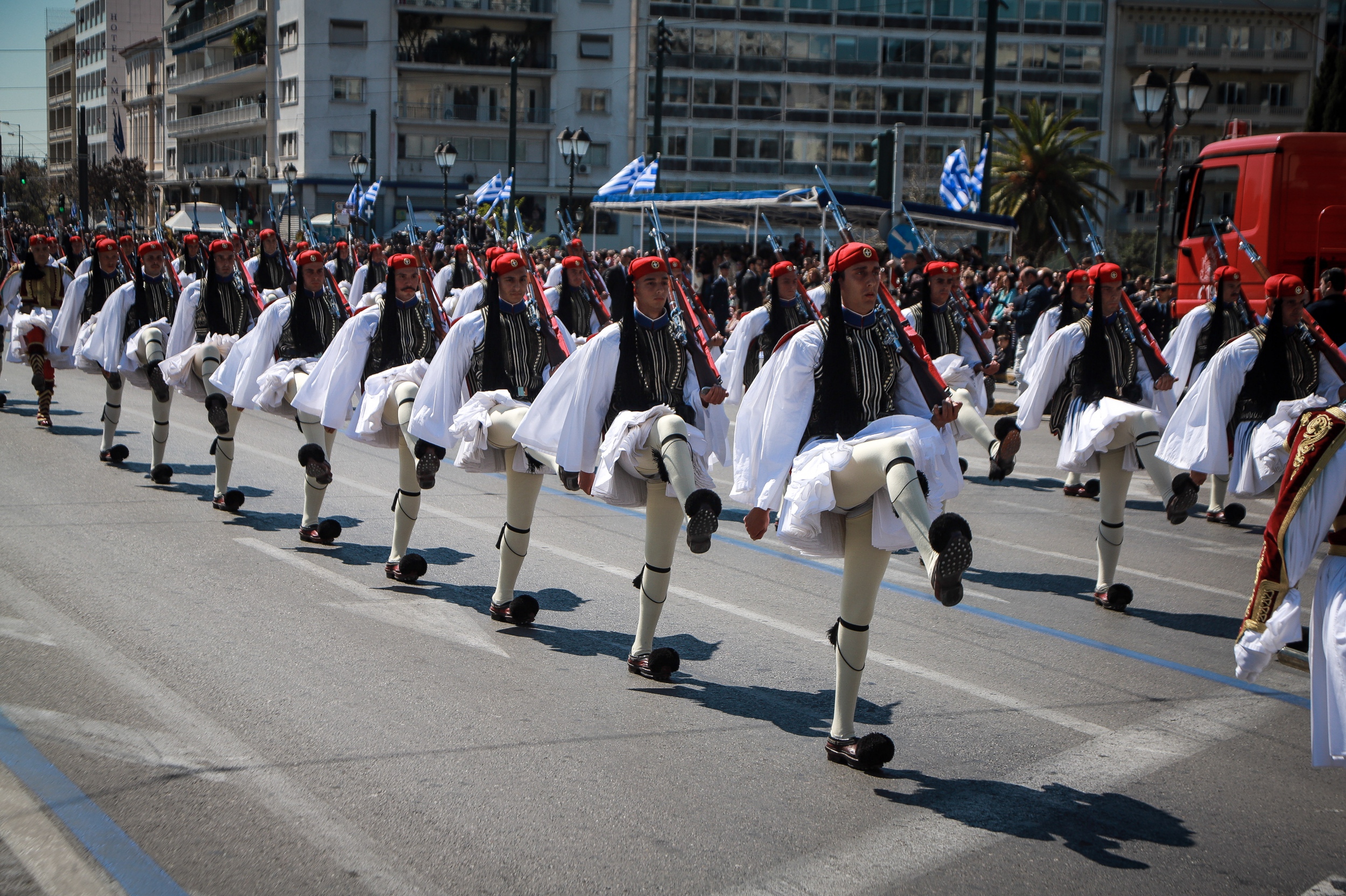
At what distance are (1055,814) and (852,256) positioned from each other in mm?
2354

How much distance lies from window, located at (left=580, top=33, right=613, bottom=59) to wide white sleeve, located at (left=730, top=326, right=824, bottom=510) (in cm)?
6659

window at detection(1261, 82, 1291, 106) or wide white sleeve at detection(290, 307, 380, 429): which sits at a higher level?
window at detection(1261, 82, 1291, 106)

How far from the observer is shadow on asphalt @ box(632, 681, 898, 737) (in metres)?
5.70

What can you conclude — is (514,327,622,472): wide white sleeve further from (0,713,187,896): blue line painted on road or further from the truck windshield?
the truck windshield

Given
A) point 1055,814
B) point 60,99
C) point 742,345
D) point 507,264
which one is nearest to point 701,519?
point 1055,814

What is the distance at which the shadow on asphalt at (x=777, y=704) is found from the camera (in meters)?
5.70

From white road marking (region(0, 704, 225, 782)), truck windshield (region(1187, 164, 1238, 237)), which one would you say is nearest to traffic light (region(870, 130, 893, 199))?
truck windshield (region(1187, 164, 1238, 237))

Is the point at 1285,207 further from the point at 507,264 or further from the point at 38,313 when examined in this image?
the point at 38,313

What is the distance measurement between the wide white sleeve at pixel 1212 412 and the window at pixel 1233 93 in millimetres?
68718

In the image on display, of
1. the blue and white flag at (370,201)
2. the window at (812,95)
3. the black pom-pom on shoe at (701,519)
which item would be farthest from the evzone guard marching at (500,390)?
the window at (812,95)

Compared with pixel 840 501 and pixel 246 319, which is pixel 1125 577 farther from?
pixel 246 319

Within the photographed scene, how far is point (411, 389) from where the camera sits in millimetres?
8102

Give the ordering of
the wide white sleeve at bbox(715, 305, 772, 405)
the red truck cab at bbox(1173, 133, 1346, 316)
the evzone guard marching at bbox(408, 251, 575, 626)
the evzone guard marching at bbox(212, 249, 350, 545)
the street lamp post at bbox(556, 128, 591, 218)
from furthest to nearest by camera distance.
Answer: the street lamp post at bbox(556, 128, 591, 218), the red truck cab at bbox(1173, 133, 1346, 316), the wide white sleeve at bbox(715, 305, 772, 405), the evzone guard marching at bbox(212, 249, 350, 545), the evzone guard marching at bbox(408, 251, 575, 626)

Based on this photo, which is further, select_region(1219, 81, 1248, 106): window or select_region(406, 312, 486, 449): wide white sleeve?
select_region(1219, 81, 1248, 106): window
